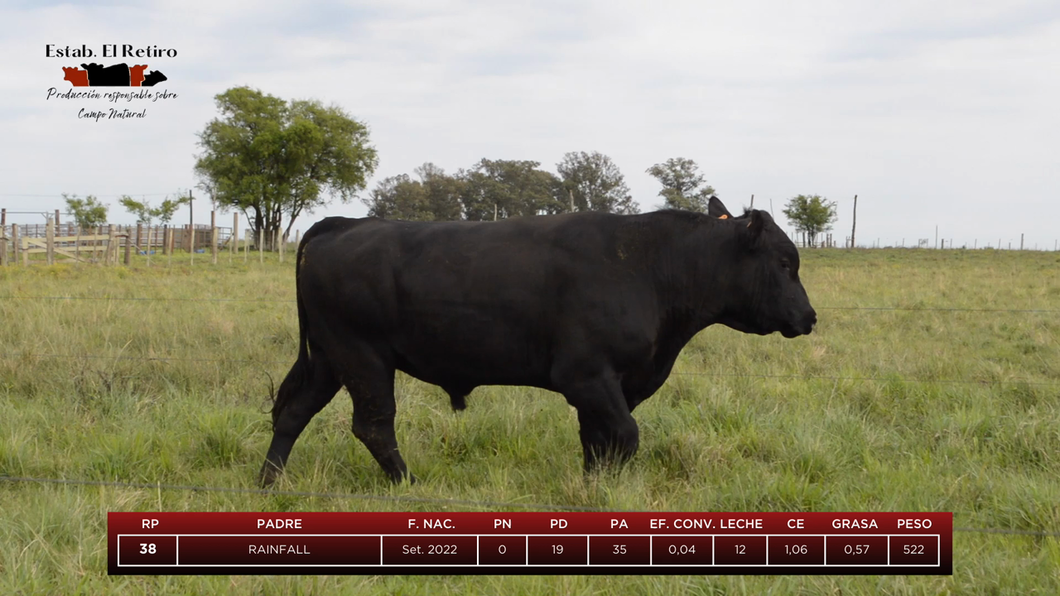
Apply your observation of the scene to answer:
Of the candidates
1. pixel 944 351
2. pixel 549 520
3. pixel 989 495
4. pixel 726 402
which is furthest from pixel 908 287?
pixel 549 520

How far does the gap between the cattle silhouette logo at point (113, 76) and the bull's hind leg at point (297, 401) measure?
864 centimetres

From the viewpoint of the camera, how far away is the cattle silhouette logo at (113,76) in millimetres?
11391

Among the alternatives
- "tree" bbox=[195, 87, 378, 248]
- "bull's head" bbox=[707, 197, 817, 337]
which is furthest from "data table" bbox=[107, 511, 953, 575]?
"tree" bbox=[195, 87, 378, 248]

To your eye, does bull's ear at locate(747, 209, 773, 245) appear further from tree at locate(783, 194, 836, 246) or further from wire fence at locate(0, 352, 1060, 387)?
tree at locate(783, 194, 836, 246)

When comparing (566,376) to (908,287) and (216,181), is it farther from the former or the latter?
(216,181)

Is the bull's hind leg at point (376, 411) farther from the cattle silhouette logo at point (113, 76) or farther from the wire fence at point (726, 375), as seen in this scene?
the cattle silhouette logo at point (113, 76)

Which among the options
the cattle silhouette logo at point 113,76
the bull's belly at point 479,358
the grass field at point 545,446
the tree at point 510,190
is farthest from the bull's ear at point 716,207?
the tree at point 510,190

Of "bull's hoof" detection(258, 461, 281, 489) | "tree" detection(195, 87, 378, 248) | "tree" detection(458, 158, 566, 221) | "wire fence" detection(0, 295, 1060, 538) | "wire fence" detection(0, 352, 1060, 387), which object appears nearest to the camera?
"wire fence" detection(0, 295, 1060, 538)

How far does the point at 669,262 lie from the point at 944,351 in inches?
214

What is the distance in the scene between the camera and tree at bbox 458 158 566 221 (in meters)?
22.3

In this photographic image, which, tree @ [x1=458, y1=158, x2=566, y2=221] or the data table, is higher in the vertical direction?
tree @ [x1=458, y1=158, x2=566, y2=221]

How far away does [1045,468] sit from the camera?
484 cm

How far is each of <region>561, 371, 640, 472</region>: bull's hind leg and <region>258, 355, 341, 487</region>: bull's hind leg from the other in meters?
1.49

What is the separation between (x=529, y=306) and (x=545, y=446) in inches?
45.8
